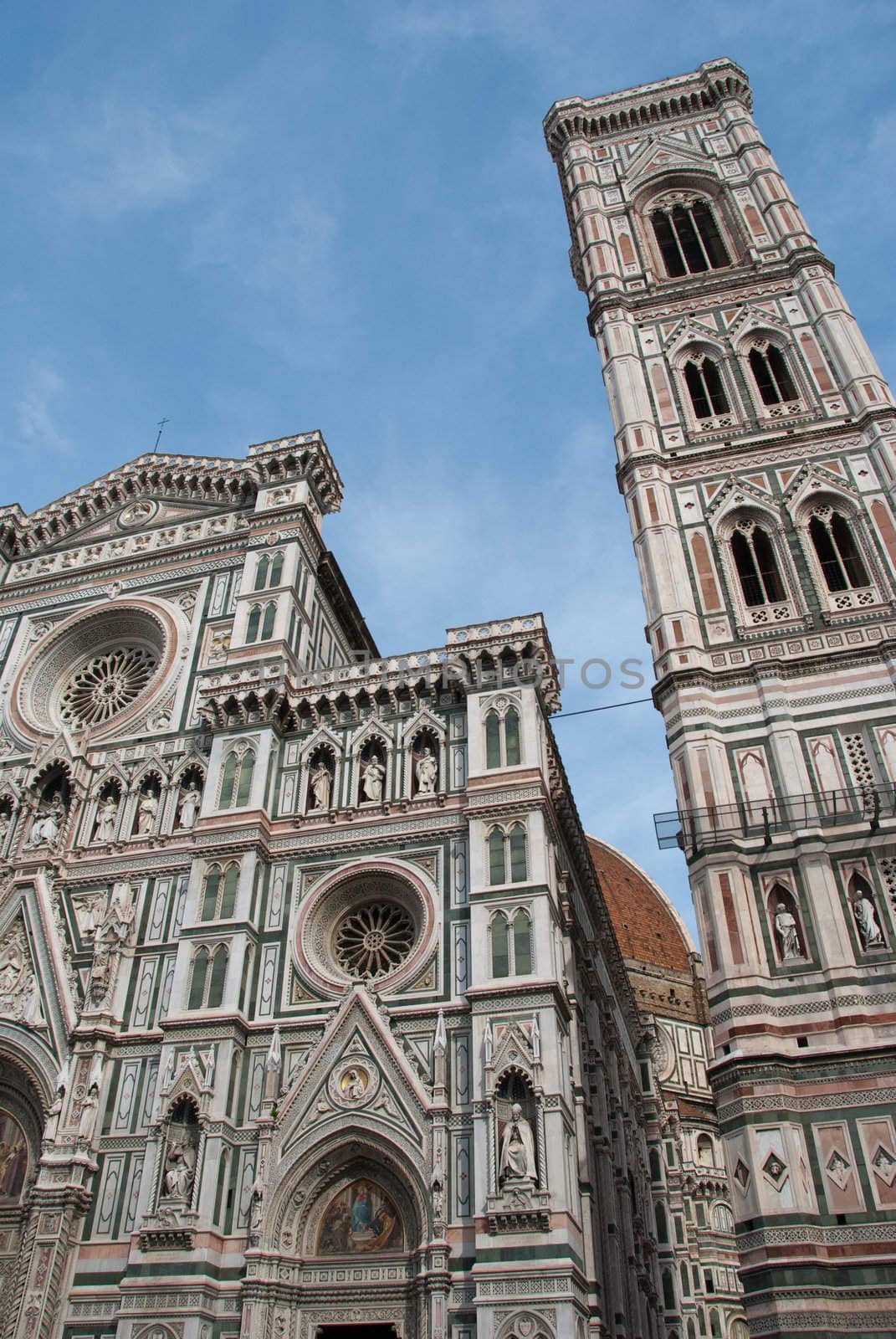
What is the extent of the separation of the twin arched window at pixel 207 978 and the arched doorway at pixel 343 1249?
130 inches

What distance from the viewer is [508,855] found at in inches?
792

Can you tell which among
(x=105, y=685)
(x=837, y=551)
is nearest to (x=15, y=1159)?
(x=105, y=685)

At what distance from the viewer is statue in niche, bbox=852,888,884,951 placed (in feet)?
55.2

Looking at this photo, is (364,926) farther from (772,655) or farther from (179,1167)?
(772,655)

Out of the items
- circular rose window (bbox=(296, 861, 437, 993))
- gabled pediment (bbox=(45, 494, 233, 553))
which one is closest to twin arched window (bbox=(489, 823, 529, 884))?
circular rose window (bbox=(296, 861, 437, 993))

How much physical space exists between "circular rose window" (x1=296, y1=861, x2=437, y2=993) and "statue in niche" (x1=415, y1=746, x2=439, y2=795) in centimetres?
171

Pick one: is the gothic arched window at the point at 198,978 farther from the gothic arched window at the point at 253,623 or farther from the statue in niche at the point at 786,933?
the statue in niche at the point at 786,933

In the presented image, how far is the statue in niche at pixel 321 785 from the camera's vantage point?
886 inches

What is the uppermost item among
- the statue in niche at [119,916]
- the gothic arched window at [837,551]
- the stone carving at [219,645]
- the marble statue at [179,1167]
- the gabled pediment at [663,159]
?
the gabled pediment at [663,159]

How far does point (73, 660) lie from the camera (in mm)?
28453

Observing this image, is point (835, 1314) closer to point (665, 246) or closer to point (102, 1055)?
point (102, 1055)

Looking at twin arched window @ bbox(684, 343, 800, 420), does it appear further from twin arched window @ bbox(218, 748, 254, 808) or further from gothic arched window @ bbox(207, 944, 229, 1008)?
gothic arched window @ bbox(207, 944, 229, 1008)

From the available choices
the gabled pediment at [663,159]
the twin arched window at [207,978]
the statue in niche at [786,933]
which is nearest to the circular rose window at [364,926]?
the twin arched window at [207,978]

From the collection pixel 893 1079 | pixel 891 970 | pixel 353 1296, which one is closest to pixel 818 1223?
pixel 893 1079
